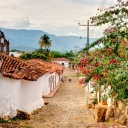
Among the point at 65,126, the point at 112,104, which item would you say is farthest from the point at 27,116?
the point at 112,104

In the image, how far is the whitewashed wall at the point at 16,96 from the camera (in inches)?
620

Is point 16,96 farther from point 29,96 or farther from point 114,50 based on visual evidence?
point 114,50

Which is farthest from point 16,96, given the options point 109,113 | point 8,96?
point 109,113

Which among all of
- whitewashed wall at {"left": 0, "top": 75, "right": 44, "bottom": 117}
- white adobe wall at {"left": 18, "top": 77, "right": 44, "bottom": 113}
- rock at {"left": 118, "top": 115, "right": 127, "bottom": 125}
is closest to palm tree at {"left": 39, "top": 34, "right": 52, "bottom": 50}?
white adobe wall at {"left": 18, "top": 77, "right": 44, "bottom": 113}

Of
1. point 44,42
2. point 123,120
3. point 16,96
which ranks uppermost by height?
point 44,42

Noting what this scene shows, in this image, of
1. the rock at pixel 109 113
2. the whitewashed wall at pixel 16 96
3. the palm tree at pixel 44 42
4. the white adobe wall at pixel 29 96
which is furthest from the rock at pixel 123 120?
the palm tree at pixel 44 42

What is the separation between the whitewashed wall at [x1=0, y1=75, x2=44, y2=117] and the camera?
15.8 meters

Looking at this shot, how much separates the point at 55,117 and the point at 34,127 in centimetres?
448

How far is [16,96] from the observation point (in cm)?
1797

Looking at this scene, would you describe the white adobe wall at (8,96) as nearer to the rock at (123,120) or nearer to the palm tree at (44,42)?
the rock at (123,120)

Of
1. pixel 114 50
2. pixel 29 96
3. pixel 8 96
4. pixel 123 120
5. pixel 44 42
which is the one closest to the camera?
pixel 114 50

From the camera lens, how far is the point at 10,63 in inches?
821

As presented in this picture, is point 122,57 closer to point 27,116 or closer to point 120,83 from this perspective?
point 120,83

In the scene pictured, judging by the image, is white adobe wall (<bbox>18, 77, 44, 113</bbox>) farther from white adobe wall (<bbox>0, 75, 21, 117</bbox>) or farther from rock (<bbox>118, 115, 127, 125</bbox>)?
rock (<bbox>118, 115, 127, 125</bbox>)
